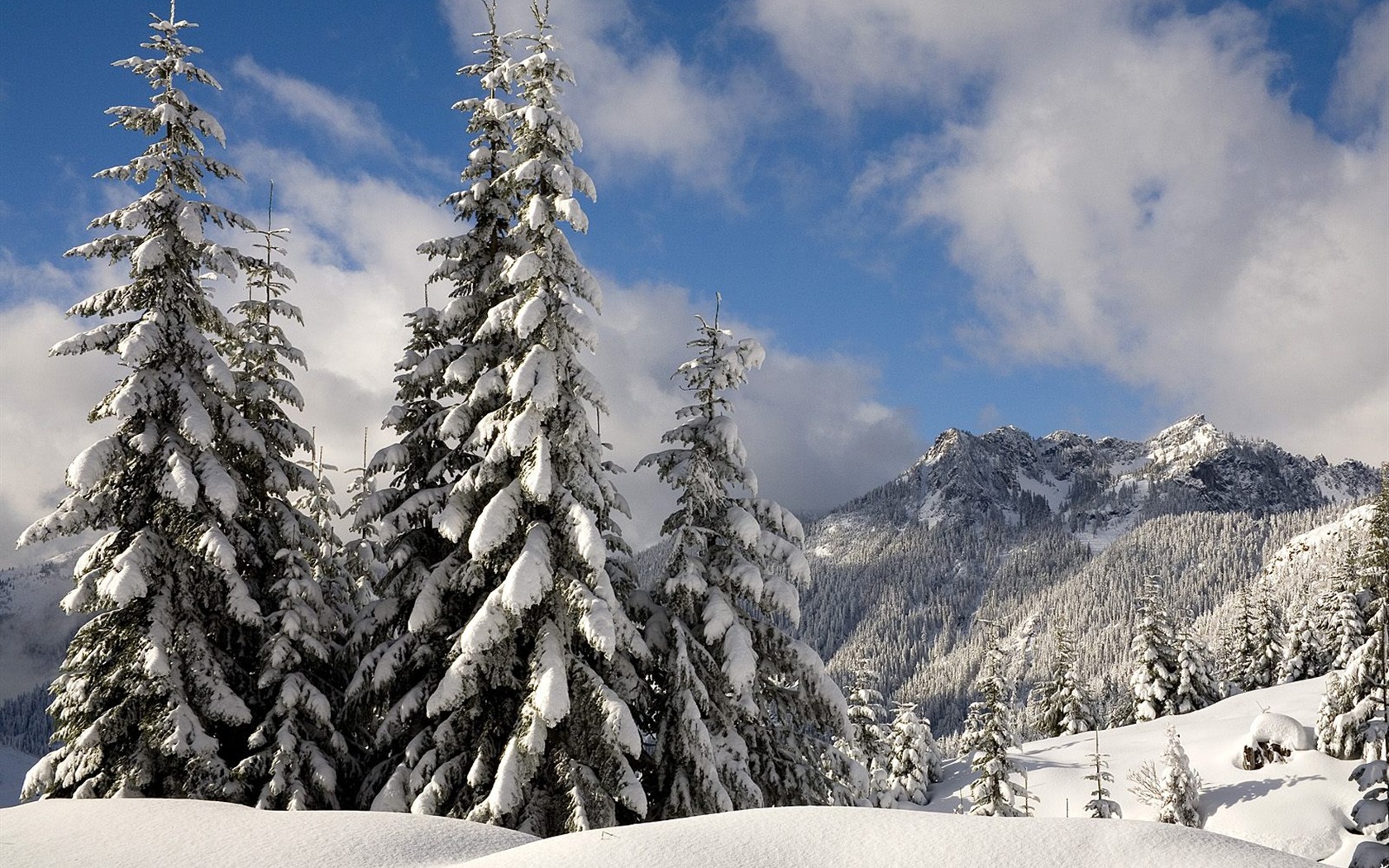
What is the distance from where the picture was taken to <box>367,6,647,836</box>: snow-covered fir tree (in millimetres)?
12078

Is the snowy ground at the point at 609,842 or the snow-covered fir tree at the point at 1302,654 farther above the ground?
the snow-covered fir tree at the point at 1302,654

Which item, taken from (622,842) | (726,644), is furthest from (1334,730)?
(622,842)

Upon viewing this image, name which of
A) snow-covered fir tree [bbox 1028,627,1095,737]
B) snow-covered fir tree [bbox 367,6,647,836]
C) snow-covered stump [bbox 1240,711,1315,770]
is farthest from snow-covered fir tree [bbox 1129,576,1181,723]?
snow-covered fir tree [bbox 367,6,647,836]

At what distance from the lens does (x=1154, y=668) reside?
53.5 metres

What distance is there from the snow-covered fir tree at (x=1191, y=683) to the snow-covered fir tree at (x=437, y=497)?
176 feet

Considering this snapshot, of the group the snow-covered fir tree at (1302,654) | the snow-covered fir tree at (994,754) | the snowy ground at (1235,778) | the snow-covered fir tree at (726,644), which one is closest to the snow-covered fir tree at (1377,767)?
the snow-covered fir tree at (726,644)

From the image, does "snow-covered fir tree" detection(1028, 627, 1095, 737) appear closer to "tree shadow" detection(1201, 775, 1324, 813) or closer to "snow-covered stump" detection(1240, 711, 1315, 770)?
"snow-covered stump" detection(1240, 711, 1315, 770)

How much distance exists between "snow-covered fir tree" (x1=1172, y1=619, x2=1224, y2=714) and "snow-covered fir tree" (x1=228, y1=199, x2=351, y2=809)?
53281mm

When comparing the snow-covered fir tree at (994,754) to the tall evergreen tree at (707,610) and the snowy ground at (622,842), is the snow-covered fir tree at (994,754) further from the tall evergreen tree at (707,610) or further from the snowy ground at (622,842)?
the snowy ground at (622,842)

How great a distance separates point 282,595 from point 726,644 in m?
7.86

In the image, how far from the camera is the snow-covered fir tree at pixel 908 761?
5134 centimetres

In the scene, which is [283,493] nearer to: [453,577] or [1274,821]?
[453,577]

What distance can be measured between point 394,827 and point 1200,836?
6017 millimetres

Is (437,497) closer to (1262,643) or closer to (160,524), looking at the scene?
(160,524)
